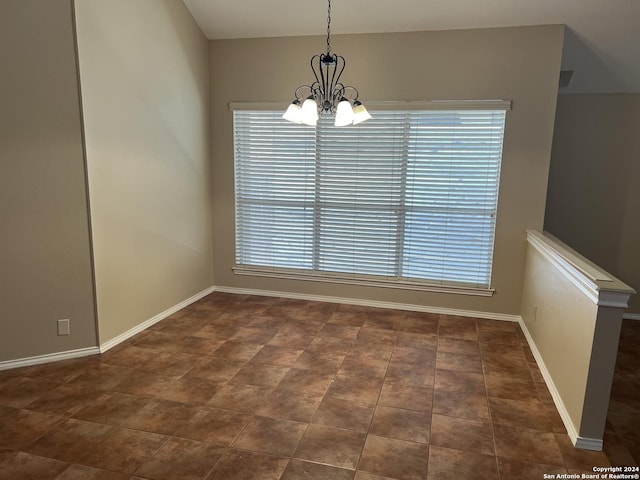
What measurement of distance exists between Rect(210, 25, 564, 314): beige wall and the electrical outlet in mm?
2418

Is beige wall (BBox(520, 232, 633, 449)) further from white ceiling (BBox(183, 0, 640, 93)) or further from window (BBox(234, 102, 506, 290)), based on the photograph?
white ceiling (BBox(183, 0, 640, 93))

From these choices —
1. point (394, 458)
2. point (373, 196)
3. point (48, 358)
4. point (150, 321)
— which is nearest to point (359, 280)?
point (373, 196)

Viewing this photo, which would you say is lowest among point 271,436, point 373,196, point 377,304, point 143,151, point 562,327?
point 271,436

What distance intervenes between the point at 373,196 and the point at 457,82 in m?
1.35

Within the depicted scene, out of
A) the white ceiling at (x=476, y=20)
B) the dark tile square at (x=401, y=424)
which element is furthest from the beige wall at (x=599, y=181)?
the dark tile square at (x=401, y=424)

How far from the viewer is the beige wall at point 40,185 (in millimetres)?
2879

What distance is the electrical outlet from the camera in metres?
3.30

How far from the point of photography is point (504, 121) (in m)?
4.11

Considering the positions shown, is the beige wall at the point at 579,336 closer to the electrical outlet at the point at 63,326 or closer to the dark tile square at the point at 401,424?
the dark tile square at the point at 401,424

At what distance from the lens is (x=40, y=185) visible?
10.0 feet

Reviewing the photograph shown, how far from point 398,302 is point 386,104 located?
205 centimetres

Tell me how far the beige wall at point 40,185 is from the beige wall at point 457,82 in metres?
1.92

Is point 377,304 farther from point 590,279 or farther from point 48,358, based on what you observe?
point 48,358

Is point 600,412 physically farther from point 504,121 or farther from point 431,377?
point 504,121
